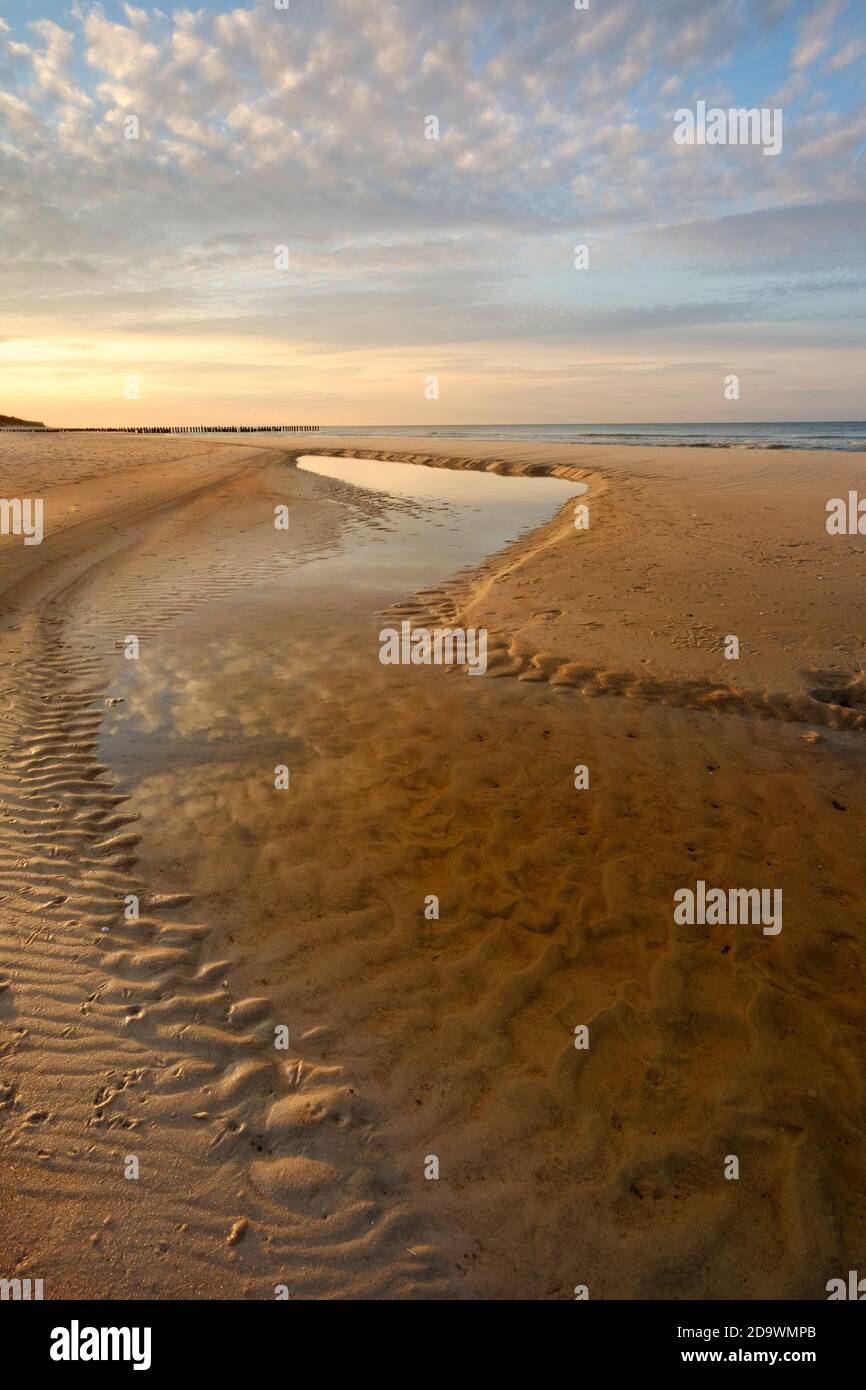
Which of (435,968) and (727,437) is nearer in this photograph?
(435,968)

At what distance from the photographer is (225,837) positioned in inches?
248

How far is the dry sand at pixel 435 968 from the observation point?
3285 millimetres

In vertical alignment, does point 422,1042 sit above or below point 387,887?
below

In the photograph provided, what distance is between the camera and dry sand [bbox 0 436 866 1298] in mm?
3285

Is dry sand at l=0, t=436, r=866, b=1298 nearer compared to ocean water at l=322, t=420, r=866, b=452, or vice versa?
dry sand at l=0, t=436, r=866, b=1298

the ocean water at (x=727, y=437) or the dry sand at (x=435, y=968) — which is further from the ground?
the ocean water at (x=727, y=437)

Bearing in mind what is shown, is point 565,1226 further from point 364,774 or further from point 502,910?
point 364,774

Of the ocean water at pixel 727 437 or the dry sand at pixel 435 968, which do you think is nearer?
the dry sand at pixel 435 968

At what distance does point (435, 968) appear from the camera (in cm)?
482

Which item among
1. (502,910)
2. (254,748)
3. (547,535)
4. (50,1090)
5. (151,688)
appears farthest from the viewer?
(547,535)

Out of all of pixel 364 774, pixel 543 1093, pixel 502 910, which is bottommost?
pixel 543 1093

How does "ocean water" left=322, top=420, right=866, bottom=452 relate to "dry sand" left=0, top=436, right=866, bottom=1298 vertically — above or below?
above

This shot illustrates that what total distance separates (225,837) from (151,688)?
4.04 metres
